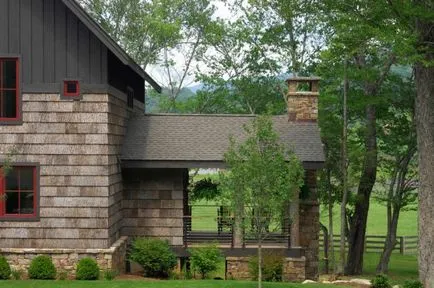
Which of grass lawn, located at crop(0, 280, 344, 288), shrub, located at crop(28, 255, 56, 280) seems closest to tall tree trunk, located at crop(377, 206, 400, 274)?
grass lawn, located at crop(0, 280, 344, 288)

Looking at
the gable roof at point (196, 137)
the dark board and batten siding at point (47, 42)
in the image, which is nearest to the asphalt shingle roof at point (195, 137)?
the gable roof at point (196, 137)

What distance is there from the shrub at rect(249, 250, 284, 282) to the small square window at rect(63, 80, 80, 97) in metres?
6.53

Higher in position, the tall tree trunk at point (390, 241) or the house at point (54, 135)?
the house at point (54, 135)

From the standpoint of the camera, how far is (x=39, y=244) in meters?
17.9

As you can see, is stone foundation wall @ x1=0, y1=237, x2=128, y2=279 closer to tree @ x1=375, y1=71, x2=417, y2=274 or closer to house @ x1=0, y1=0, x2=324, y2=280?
house @ x1=0, y1=0, x2=324, y2=280

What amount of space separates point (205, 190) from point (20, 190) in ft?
20.6

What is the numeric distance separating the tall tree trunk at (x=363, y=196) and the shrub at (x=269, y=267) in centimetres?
919

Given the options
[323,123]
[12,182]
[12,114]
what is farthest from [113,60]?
[323,123]

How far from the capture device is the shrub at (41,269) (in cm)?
1741

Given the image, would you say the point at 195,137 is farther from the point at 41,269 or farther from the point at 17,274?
the point at 17,274

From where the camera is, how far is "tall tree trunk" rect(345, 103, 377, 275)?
27766mm

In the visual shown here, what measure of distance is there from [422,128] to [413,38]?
3.20 m

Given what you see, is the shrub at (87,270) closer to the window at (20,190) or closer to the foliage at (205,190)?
the window at (20,190)

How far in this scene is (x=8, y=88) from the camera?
18.0 m
